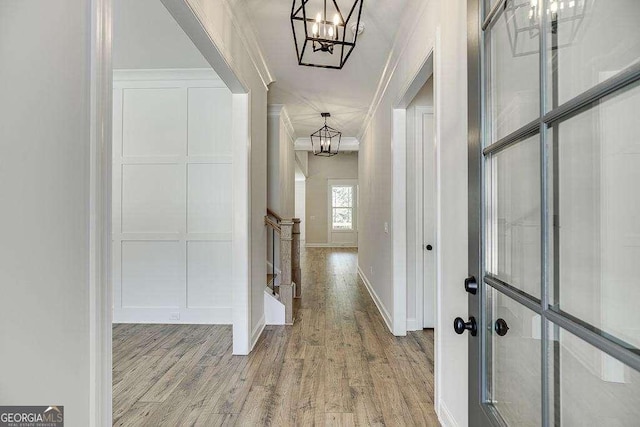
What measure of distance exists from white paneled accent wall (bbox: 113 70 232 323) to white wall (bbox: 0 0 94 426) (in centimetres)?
275

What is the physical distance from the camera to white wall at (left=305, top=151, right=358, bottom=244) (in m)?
11.3

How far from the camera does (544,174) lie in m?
0.76

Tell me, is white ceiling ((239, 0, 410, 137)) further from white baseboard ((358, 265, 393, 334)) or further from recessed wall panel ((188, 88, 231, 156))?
white baseboard ((358, 265, 393, 334))

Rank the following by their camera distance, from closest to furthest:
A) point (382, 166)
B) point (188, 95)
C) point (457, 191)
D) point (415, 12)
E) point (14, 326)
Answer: point (14, 326), point (457, 191), point (415, 12), point (188, 95), point (382, 166)

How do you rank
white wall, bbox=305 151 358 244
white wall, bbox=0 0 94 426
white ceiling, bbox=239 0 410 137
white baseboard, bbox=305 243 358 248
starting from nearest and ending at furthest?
white wall, bbox=0 0 94 426, white ceiling, bbox=239 0 410 137, white wall, bbox=305 151 358 244, white baseboard, bbox=305 243 358 248

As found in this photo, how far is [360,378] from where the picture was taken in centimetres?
251

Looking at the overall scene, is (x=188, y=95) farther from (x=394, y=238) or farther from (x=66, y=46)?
(x=66, y=46)

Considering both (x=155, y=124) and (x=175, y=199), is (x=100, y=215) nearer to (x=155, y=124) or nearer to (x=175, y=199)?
(x=175, y=199)

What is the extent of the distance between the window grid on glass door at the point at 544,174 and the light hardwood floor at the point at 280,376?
4.53ft

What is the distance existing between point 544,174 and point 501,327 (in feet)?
1.59

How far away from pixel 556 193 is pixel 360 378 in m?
2.21

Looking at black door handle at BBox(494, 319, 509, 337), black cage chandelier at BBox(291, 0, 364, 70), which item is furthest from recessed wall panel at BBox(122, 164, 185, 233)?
black door handle at BBox(494, 319, 509, 337)

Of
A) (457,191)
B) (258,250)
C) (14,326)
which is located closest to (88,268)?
(14,326)

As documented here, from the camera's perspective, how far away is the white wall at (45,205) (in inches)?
34.2
